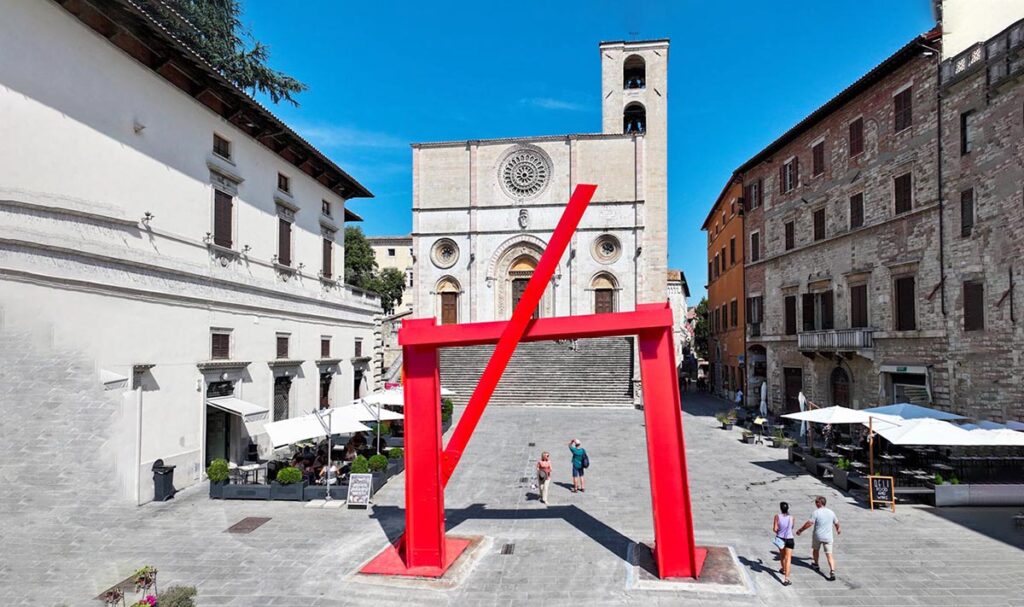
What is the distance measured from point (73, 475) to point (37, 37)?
30.8ft

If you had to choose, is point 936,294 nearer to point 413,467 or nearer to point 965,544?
point 965,544

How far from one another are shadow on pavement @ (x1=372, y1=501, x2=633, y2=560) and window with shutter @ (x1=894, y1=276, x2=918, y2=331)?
16154 mm

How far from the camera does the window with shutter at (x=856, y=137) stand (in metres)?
24.5

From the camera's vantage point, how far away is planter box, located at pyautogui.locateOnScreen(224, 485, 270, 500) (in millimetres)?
14484

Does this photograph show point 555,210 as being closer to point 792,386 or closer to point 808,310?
point 808,310

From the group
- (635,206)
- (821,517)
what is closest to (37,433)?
(821,517)

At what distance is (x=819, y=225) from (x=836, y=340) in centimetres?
565

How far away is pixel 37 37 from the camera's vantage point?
12148 millimetres

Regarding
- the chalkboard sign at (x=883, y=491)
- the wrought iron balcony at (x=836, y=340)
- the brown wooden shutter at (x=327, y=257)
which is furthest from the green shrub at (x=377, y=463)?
the wrought iron balcony at (x=836, y=340)

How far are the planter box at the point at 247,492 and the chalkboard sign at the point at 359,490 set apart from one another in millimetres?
2252

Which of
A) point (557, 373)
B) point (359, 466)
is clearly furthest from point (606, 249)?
point (359, 466)

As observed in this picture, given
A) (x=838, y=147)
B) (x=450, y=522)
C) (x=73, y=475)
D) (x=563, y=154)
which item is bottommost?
(x=450, y=522)

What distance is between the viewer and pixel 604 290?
1709 inches

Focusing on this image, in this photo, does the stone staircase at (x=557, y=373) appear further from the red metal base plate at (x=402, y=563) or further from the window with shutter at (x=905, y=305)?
the red metal base plate at (x=402, y=563)
